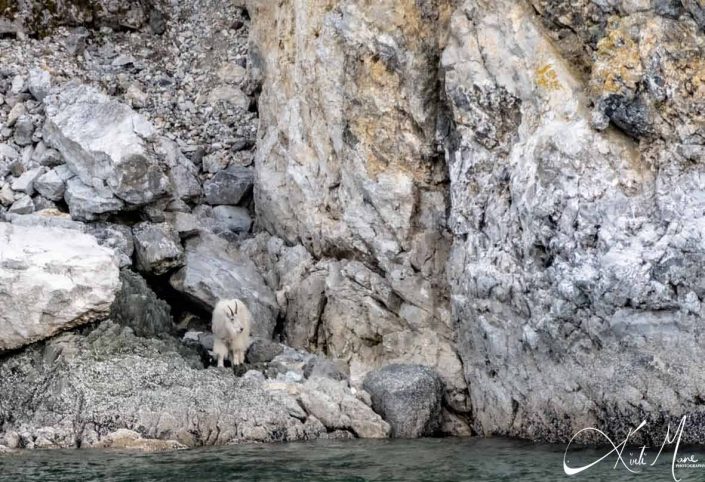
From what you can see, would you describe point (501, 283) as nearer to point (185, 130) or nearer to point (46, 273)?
point (46, 273)

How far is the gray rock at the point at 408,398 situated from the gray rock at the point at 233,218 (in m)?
6.58

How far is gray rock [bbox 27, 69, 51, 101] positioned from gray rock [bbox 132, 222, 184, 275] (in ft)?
18.6

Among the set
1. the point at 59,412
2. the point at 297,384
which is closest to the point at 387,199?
the point at 297,384

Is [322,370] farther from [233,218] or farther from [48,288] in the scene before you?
[233,218]

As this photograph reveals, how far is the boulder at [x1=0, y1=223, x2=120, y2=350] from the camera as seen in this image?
16.9 metres

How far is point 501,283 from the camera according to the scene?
16938 mm

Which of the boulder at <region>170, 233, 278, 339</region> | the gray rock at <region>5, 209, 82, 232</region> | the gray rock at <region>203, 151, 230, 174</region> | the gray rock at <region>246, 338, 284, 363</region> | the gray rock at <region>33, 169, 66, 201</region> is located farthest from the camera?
the gray rock at <region>203, 151, 230, 174</region>

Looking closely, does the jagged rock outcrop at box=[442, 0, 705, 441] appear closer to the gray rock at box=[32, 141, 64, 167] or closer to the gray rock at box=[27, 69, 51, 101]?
the gray rock at box=[32, 141, 64, 167]

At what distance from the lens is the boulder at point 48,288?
1691 centimetres

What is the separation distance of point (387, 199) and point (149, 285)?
17.4 feet

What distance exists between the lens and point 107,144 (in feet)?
70.2

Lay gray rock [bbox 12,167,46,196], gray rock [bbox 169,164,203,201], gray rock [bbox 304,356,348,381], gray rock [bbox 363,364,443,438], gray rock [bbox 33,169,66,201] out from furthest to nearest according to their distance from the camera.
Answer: gray rock [bbox 169,164,203,201] → gray rock [bbox 12,167,46,196] → gray rock [bbox 33,169,66,201] → gray rock [bbox 304,356,348,381] → gray rock [bbox 363,364,443,438]

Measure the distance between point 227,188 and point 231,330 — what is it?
5.76 m
